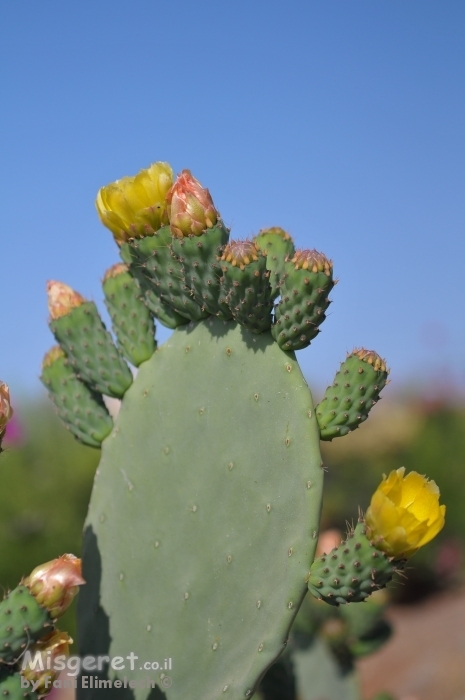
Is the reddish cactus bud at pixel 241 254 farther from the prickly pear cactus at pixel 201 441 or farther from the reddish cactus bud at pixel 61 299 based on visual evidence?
the reddish cactus bud at pixel 61 299

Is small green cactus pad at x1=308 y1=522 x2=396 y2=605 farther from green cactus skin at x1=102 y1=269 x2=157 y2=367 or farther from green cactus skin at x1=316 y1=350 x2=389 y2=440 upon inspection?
green cactus skin at x1=102 y1=269 x2=157 y2=367

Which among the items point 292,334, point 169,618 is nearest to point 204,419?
point 292,334

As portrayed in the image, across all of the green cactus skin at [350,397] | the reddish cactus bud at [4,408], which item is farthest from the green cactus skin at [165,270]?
the reddish cactus bud at [4,408]

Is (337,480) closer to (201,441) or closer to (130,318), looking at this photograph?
(130,318)

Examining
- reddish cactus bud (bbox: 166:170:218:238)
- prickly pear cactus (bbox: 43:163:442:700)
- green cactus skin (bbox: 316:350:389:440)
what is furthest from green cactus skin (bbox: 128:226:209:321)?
green cactus skin (bbox: 316:350:389:440)

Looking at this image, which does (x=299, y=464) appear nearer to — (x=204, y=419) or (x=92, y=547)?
(x=204, y=419)

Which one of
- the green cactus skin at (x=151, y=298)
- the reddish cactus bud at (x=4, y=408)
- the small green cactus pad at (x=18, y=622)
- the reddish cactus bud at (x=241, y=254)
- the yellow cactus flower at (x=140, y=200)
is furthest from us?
the green cactus skin at (x=151, y=298)
